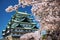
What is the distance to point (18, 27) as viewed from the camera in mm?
9305

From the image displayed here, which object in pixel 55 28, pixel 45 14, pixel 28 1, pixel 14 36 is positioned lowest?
pixel 14 36

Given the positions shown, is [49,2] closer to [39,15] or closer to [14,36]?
[39,15]

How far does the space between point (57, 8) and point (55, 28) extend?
269 millimetres

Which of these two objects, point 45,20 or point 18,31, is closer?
point 45,20

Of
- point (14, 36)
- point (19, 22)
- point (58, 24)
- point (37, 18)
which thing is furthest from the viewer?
point (19, 22)

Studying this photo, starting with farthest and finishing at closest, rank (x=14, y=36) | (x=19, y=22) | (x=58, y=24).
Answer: (x=19, y=22) < (x=14, y=36) < (x=58, y=24)

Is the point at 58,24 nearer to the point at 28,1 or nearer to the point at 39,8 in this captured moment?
the point at 39,8

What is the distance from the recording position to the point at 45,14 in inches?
121

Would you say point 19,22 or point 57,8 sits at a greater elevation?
point 57,8

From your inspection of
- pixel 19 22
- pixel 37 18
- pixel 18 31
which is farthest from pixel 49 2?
pixel 19 22

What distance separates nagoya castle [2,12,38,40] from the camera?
8.70 meters

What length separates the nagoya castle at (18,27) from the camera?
342 inches

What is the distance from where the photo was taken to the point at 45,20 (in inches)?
119

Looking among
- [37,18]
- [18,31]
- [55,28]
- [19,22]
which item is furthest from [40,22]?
[19,22]
